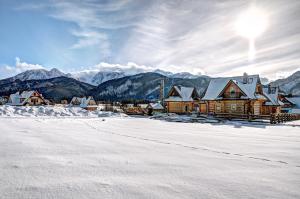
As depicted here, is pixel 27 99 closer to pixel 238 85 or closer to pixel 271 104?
pixel 238 85

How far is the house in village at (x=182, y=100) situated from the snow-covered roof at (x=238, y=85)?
5287mm

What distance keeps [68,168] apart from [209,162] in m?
3.22

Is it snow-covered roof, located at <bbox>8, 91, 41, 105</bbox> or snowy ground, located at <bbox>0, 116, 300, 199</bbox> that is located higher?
snow-covered roof, located at <bbox>8, 91, 41, 105</bbox>

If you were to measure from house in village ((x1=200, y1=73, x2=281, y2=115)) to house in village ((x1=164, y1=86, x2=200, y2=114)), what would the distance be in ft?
13.8

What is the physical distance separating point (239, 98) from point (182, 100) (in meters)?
12.0

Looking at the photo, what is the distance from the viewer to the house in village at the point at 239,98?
3334 centimetres

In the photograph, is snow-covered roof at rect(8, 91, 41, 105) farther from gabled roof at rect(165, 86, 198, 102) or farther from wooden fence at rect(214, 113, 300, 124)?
wooden fence at rect(214, 113, 300, 124)

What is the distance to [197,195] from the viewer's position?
3316mm

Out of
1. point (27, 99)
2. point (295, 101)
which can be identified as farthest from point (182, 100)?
point (27, 99)

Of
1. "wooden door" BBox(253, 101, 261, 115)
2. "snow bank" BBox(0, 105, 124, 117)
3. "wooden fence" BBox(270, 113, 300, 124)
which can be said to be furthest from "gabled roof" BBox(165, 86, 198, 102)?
"snow bank" BBox(0, 105, 124, 117)

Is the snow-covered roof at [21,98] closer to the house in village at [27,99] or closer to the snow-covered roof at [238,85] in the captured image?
the house in village at [27,99]

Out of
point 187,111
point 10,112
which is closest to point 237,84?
point 187,111

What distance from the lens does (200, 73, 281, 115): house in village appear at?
3334cm

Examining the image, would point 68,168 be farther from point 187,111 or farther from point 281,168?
point 187,111
